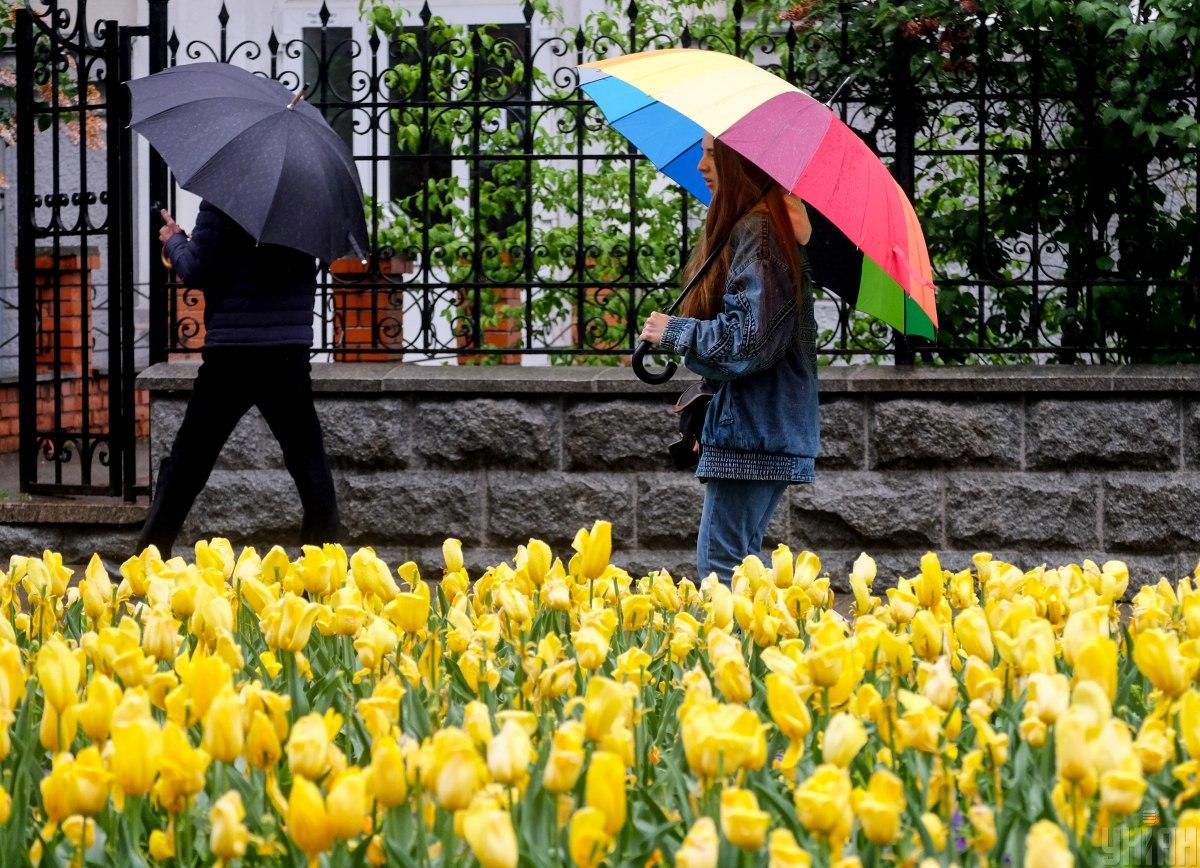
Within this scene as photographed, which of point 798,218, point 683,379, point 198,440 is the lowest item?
point 198,440

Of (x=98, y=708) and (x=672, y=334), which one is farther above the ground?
(x=672, y=334)

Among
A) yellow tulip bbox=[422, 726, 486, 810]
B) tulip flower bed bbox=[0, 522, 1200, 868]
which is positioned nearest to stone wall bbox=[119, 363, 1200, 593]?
tulip flower bed bbox=[0, 522, 1200, 868]

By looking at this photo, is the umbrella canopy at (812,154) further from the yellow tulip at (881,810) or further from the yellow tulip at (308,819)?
the yellow tulip at (308,819)

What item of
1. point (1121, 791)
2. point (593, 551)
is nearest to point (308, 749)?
point (1121, 791)

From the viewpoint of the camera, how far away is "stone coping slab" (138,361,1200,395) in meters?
6.88

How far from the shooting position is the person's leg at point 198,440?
233 inches

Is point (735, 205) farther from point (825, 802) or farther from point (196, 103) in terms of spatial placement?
point (825, 802)

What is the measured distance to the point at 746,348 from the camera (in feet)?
15.1

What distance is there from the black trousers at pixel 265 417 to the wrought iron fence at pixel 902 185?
1.30 m

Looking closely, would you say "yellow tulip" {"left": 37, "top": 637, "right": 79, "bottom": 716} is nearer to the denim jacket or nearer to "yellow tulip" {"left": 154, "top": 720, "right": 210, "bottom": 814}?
Result: "yellow tulip" {"left": 154, "top": 720, "right": 210, "bottom": 814}

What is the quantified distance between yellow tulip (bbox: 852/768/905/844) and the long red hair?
10.1 ft

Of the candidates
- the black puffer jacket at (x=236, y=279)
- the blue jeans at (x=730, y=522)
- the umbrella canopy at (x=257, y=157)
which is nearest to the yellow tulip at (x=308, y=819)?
the blue jeans at (x=730, y=522)

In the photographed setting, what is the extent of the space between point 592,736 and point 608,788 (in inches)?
12.5

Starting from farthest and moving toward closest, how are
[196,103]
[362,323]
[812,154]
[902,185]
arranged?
[362,323]
[902,185]
[196,103]
[812,154]
